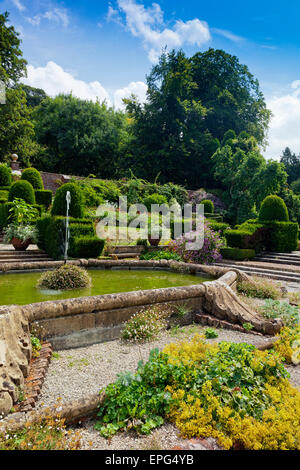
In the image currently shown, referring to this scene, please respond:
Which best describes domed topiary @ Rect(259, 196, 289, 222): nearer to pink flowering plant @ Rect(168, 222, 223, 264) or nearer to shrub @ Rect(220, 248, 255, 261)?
shrub @ Rect(220, 248, 255, 261)

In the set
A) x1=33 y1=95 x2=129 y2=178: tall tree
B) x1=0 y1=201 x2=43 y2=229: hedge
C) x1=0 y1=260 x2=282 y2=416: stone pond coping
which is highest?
x1=33 y1=95 x2=129 y2=178: tall tree

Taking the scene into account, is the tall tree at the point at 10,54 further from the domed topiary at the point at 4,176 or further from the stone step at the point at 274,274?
the stone step at the point at 274,274

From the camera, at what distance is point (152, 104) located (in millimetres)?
28094

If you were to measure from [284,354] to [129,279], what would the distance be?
3.46 m

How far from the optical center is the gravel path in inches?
75.2

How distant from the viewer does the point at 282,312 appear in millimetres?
4422

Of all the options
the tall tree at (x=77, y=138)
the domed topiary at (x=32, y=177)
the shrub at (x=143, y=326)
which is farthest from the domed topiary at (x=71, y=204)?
the tall tree at (x=77, y=138)

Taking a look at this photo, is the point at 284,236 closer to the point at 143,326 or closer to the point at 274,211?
the point at 274,211

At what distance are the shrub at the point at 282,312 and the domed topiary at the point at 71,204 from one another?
6226 mm

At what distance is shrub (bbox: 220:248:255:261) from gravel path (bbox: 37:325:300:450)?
7233mm

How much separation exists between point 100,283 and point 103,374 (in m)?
2.91

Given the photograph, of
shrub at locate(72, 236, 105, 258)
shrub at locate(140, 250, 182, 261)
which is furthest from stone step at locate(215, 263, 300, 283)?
shrub at locate(72, 236, 105, 258)

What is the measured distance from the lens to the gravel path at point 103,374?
1.91m
